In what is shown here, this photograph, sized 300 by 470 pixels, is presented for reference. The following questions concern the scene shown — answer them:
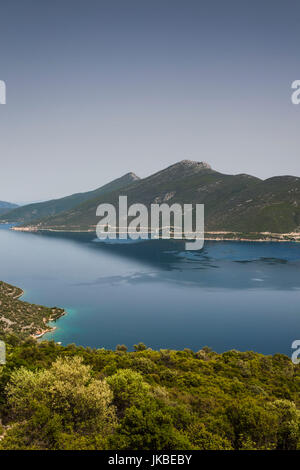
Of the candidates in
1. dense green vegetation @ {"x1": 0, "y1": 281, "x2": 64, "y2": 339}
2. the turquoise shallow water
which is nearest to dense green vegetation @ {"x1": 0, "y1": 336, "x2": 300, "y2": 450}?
dense green vegetation @ {"x1": 0, "y1": 281, "x2": 64, "y2": 339}

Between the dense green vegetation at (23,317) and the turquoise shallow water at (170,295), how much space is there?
399 centimetres

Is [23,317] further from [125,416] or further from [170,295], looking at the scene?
[125,416]

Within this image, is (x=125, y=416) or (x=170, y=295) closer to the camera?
(x=125, y=416)

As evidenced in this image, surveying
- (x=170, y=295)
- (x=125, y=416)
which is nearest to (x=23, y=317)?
(x=170, y=295)

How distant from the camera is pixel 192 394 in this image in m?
29.3

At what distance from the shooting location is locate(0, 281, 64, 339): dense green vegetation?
62981mm

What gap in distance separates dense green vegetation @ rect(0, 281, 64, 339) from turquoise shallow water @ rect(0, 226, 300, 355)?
157 inches

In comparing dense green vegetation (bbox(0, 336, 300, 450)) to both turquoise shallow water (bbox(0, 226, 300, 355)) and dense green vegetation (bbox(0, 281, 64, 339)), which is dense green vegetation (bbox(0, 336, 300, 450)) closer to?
dense green vegetation (bbox(0, 281, 64, 339))

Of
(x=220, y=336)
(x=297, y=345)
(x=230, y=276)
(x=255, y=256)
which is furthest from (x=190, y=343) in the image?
(x=255, y=256)

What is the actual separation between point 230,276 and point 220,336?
2298 inches

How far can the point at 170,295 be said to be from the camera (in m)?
98.7

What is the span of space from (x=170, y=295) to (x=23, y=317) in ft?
159

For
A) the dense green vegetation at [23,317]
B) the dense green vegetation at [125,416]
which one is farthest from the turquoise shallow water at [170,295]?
the dense green vegetation at [125,416]
